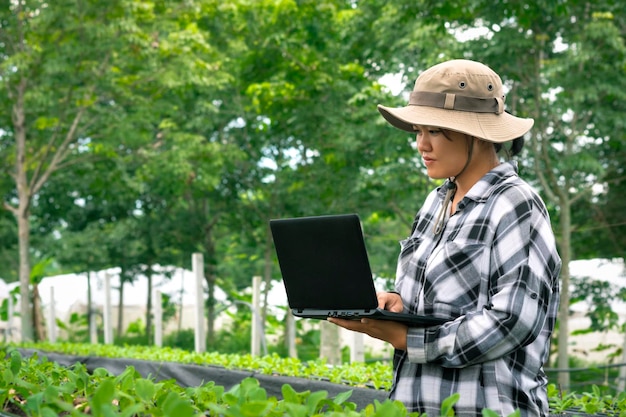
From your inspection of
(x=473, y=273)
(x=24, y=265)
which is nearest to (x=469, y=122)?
(x=473, y=273)

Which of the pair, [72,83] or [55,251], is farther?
[55,251]

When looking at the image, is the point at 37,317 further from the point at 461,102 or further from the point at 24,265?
the point at 461,102

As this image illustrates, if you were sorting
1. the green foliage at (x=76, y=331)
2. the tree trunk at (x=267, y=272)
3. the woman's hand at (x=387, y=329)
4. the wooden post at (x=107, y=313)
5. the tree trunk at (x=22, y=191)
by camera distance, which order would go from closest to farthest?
the woman's hand at (x=387, y=329)
the tree trunk at (x=22, y=191)
the wooden post at (x=107, y=313)
the tree trunk at (x=267, y=272)
the green foliage at (x=76, y=331)

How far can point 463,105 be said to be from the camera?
6.89 ft

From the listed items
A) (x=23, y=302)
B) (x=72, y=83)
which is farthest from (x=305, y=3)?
(x=23, y=302)

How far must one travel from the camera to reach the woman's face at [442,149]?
2113 mm

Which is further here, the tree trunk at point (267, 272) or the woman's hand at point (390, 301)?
the tree trunk at point (267, 272)

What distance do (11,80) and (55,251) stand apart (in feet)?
18.7

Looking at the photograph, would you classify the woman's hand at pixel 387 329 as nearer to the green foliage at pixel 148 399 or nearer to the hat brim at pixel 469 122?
the green foliage at pixel 148 399

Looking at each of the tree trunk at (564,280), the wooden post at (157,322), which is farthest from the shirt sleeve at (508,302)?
the wooden post at (157,322)

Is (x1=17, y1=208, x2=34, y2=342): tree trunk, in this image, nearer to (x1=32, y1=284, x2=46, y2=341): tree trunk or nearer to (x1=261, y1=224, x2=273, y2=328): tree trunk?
(x1=32, y1=284, x2=46, y2=341): tree trunk

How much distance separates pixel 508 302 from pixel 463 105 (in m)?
0.51

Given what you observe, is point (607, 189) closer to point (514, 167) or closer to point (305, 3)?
point (305, 3)

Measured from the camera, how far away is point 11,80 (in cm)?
1328
